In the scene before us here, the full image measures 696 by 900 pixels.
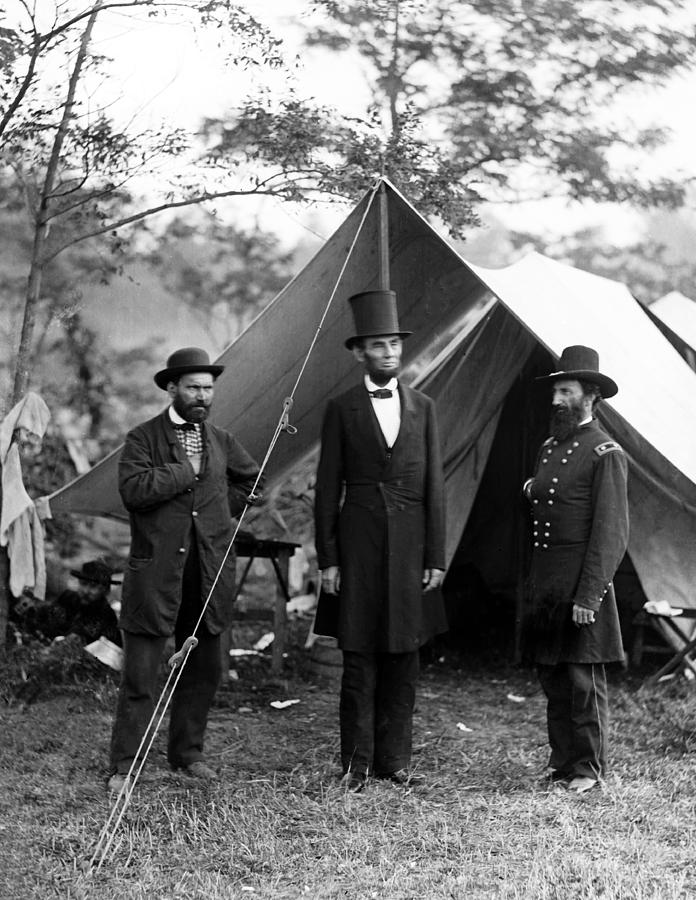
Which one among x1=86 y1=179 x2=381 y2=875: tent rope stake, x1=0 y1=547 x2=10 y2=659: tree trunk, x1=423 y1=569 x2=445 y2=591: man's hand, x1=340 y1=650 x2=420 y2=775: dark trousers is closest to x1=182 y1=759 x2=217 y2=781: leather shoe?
x1=86 y1=179 x2=381 y2=875: tent rope stake

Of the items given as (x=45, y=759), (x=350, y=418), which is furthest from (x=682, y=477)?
(x=45, y=759)

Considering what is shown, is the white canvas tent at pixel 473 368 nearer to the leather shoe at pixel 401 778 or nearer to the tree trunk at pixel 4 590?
the tree trunk at pixel 4 590

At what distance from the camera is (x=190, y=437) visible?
4328 mm

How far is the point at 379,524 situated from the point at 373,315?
0.81 m

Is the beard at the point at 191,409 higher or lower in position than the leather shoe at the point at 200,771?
higher

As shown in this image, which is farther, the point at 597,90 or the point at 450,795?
the point at 597,90

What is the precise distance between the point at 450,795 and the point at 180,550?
53.5 inches

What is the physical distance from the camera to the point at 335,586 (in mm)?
4297

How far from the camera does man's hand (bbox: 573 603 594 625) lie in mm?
3984

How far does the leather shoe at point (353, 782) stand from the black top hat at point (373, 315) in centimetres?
165

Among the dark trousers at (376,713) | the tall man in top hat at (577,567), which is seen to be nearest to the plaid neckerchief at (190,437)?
the dark trousers at (376,713)

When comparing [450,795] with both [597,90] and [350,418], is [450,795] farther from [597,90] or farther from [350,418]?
[597,90]

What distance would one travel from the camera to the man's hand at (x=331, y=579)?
4293mm

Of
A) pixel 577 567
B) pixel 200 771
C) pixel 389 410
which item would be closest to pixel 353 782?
pixel 200 771
